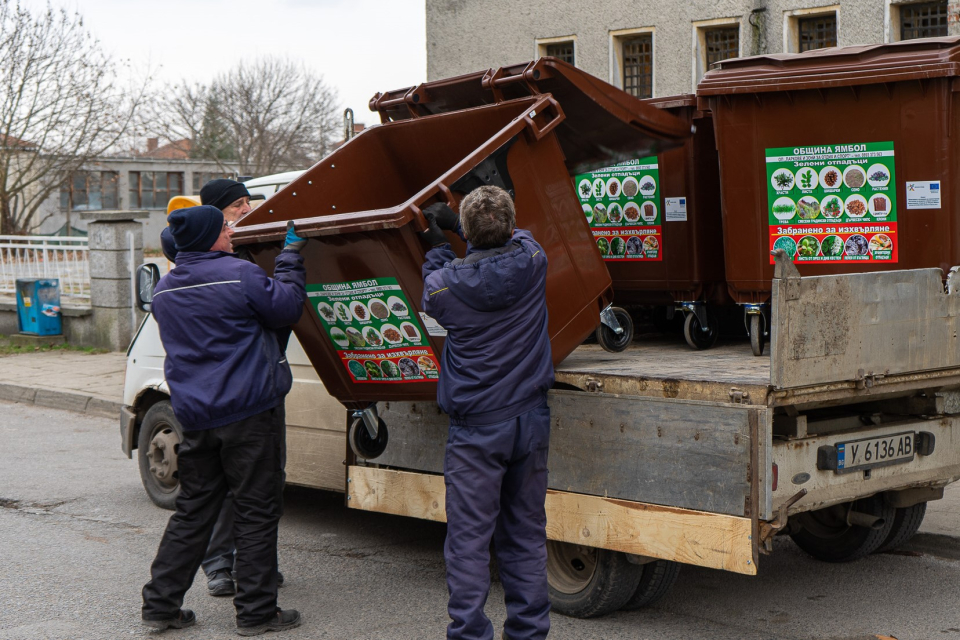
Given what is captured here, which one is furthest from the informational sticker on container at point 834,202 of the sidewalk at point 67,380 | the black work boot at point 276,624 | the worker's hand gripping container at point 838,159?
the sidewalk at point 67,380

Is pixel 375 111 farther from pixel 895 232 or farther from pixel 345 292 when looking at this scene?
pixel 895 232

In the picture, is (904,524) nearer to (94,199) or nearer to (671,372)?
(671,372)

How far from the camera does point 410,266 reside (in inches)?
158

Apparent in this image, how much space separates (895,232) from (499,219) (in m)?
1.98

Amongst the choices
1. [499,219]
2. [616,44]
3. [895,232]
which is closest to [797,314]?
[499,219]

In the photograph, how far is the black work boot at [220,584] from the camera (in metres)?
4.66

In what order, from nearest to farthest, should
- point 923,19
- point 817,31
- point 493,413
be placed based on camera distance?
point 493,413 → point 923,19 → point 817,31

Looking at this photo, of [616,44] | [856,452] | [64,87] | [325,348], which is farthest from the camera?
[64,87]

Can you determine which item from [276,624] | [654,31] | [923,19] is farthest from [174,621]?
[654,31]

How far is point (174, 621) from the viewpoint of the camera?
421 centimetres

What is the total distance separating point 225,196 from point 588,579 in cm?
233

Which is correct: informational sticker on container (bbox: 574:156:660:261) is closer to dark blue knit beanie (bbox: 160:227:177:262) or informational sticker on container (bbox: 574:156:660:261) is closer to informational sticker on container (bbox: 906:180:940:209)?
informational sticker on container (bbox: 906:180:940:209)

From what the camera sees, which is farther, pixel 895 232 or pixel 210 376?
pixel 895 232

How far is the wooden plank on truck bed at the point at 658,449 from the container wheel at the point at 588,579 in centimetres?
31
